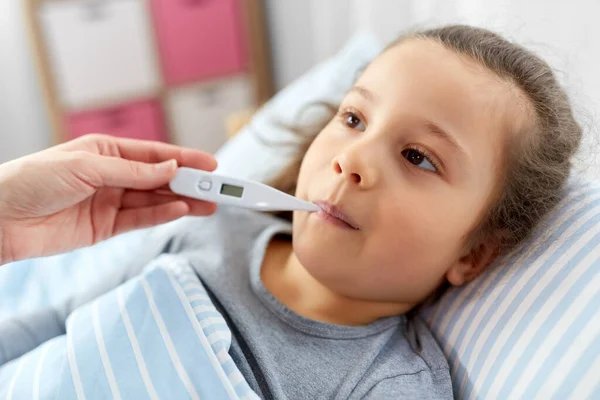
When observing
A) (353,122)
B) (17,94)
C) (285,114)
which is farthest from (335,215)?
(17,94)

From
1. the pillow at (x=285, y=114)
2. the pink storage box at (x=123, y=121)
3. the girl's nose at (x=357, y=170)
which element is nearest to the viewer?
the girl's nose at (x=357, y=170)

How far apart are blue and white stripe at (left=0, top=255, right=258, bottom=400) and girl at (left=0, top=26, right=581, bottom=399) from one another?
2.4 inches

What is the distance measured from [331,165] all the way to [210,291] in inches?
11.3

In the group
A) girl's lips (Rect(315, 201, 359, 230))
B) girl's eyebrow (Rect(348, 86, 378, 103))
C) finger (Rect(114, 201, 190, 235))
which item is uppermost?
girl's eyebrow (Rect(348, 86, 378, 103))

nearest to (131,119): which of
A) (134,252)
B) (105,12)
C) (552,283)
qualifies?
(105,12)

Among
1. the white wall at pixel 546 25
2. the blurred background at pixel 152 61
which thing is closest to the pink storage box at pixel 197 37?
the blurred background at pixel 152 61

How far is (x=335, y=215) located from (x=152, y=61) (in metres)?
1.58

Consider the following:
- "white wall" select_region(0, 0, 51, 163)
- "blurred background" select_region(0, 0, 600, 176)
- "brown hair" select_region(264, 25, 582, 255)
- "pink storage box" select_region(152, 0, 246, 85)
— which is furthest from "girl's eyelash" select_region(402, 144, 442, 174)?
"white wall" select_region(0, 0, 51, 163)

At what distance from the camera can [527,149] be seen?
2.66ft

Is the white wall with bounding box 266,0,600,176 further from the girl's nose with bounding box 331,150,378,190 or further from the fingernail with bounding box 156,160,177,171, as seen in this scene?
the fingernail with bounding box 156,160,177,171

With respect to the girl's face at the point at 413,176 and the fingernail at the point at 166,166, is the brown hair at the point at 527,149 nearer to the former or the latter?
the girl's face at the point at 413,176

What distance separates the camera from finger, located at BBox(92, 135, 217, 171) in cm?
→ 95

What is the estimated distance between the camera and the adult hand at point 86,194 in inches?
31.7

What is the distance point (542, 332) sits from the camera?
0.70 metres
